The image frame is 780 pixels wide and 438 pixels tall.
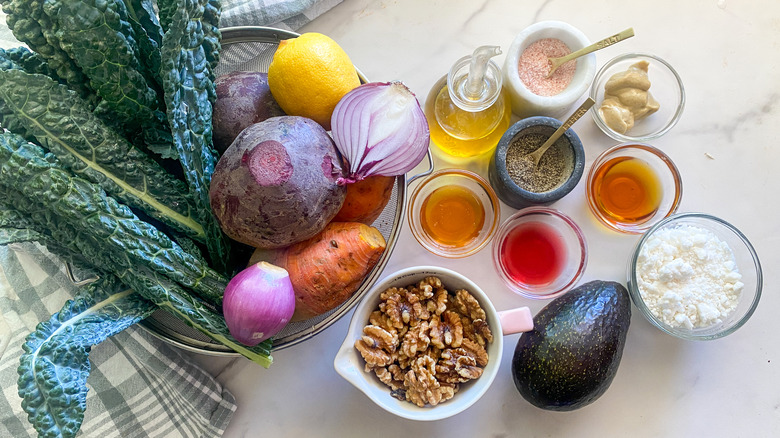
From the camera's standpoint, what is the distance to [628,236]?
3.14 feet

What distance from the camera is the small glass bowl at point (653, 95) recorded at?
926 mm

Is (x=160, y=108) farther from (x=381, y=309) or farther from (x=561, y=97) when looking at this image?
(x=561, y=97)

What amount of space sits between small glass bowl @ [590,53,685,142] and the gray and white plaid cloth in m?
0.55

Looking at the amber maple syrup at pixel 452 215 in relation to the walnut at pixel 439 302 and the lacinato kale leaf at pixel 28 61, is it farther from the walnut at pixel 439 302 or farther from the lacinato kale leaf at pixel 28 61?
the lacinato kale leaf at pixel 28 61

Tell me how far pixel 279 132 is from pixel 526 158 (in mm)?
411

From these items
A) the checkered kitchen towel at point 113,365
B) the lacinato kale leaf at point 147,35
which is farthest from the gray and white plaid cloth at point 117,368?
the lacinato kale leaf at point 147,35

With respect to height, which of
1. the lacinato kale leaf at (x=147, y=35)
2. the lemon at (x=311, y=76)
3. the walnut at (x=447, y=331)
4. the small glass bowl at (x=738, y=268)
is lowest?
the small glass bowl at (x=738, y=268)

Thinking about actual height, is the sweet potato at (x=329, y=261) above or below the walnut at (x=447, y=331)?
above

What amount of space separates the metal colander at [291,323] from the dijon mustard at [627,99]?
327 mm

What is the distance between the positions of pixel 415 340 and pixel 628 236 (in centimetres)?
43

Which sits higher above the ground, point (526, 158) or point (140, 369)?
point (526, 158)

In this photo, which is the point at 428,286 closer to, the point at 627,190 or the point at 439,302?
the point at 439,302

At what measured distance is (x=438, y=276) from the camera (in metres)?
0.83

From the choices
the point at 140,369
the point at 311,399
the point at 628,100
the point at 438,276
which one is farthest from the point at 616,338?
the point at 140,369
